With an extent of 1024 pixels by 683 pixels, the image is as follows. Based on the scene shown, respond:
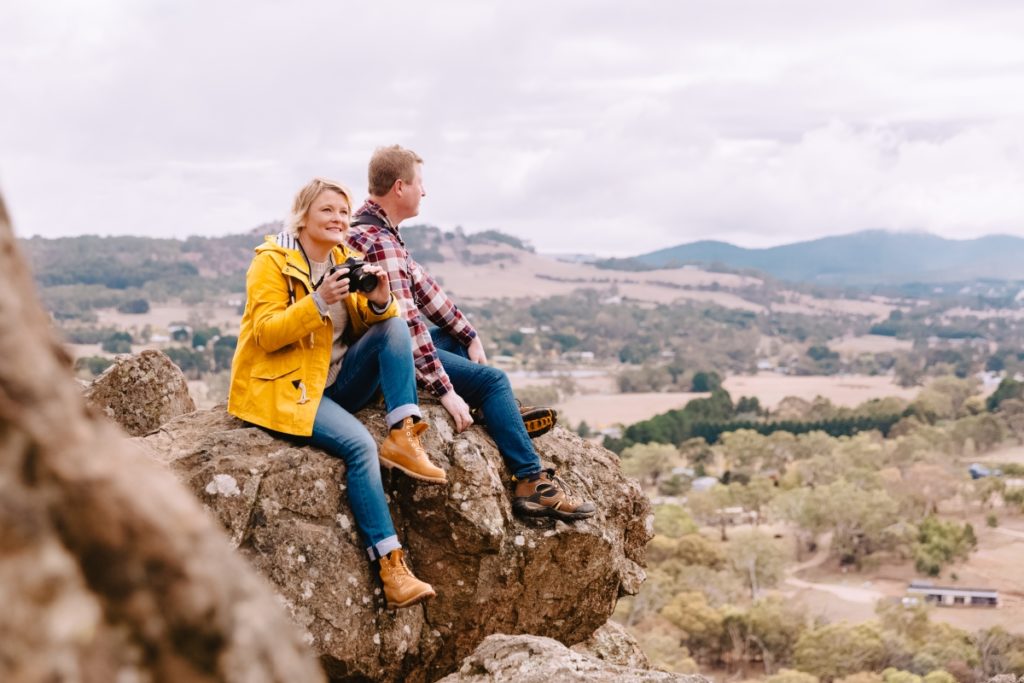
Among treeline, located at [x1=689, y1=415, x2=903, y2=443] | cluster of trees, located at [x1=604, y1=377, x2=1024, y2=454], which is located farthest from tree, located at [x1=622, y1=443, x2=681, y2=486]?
treeline, located at [x1=689, y1=415, x2=903, y2=443]

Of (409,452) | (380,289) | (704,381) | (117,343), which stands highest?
(380,289)

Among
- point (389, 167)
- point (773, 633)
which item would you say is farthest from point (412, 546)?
point (773, 633)

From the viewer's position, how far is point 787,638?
135 feet

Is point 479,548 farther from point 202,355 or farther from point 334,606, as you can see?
point 202,355

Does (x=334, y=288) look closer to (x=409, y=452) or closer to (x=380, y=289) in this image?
(x=380, y=289)

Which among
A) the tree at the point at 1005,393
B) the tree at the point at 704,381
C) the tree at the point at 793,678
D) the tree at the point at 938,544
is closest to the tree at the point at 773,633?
the tree at the point at 793,678

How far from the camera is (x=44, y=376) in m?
1.83

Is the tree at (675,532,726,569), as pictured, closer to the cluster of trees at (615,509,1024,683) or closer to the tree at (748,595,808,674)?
the cluster of trees at (615,509,1024,683)

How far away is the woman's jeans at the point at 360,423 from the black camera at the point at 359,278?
419 millimetres

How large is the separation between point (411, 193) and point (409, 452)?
197 cm

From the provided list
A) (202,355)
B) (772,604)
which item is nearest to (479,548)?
(772,604)

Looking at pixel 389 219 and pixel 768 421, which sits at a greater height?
pixel 389 219

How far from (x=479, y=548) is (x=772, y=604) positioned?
1510 inches

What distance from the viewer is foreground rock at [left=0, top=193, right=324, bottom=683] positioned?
1.70 metres
